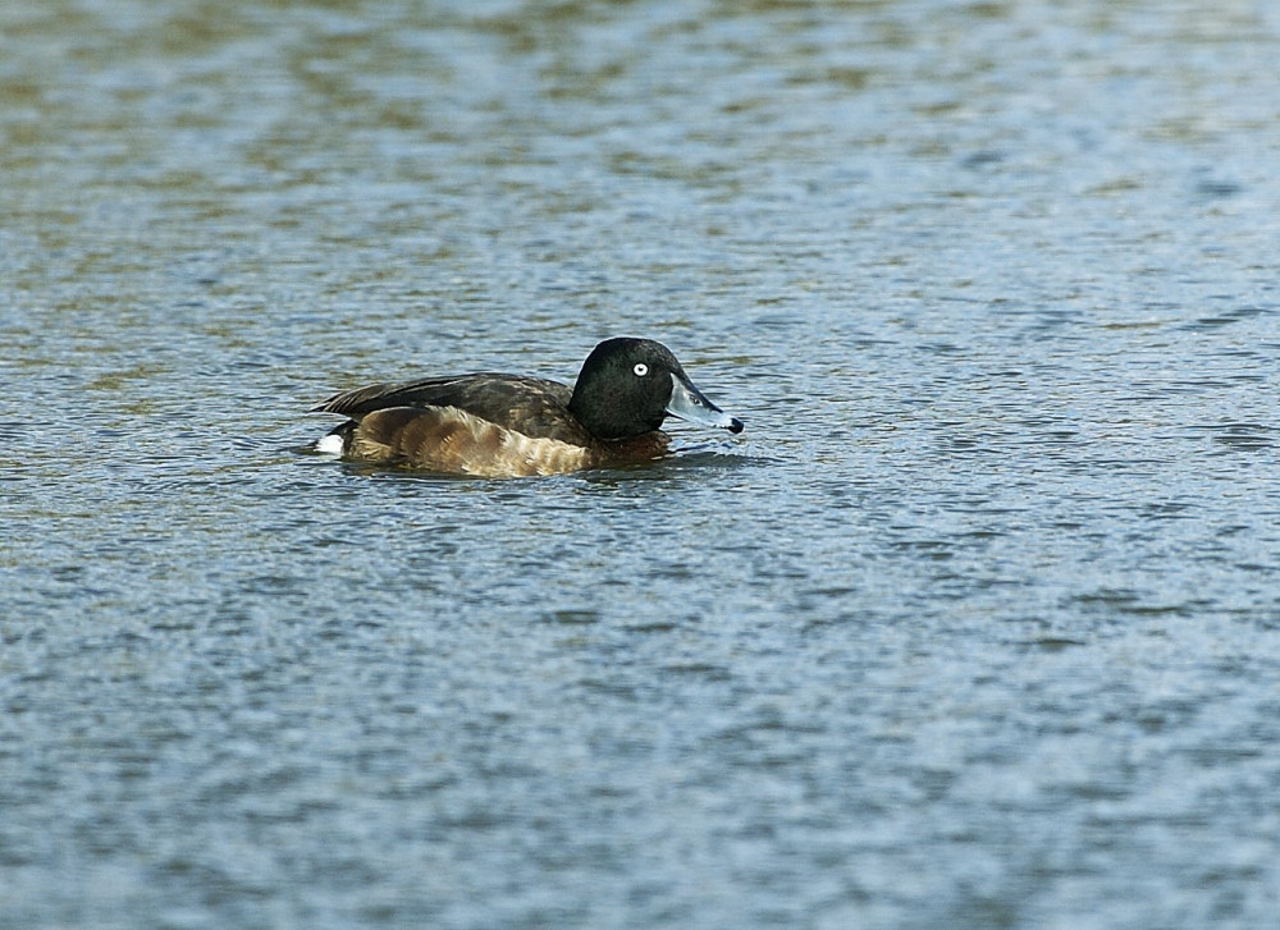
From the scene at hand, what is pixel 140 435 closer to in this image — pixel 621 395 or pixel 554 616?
pixel 621 395

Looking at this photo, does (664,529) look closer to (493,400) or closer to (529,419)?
(529,419)

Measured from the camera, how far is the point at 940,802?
277 inches

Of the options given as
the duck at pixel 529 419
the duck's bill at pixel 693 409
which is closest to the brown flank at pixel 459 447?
the duck at pixel 529 419

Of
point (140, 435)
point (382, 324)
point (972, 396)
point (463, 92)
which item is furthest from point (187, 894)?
point (463, 92)

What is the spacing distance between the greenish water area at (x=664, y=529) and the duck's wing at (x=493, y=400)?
33cm

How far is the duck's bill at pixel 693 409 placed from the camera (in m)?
11.7

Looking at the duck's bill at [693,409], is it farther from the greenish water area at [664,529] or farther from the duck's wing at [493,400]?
the duck's wing at [493,400]

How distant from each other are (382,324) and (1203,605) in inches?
293

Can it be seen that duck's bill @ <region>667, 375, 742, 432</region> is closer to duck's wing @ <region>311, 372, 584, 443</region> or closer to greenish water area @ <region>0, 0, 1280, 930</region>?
greenish water area @ <region>0, 0, 1280, 930</region>

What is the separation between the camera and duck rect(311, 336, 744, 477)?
11430 mm

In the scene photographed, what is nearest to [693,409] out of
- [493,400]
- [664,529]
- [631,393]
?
[631,393]

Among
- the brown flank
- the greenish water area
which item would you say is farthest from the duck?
the greenish water area

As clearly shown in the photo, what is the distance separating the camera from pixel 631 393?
1170 cm

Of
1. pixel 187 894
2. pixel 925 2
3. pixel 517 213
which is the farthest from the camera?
pixel 925 2
